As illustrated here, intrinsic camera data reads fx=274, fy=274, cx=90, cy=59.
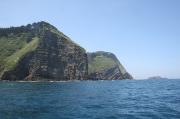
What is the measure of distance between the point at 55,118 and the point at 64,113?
4.52 m

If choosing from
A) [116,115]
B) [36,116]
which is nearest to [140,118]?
[116,115]

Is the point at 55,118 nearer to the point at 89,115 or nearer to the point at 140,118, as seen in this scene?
the point at 89,115

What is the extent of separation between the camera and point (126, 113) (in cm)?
4266

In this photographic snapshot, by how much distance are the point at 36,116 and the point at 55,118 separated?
341 centimetres

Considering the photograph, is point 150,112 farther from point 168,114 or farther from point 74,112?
point 74,112

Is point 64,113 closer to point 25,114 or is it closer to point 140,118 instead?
point 25,114

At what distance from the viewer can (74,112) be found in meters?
43.3

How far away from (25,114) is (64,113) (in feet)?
19.4

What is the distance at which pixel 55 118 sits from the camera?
125ft

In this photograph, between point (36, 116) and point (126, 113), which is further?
point (126, 113)

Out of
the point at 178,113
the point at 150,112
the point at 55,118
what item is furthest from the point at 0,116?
the point at 178,113

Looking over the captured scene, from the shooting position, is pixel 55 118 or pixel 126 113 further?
pixel 126 113

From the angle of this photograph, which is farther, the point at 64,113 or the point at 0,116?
the point at 64,113

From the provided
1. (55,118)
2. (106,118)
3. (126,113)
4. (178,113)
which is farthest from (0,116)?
(178,113)
